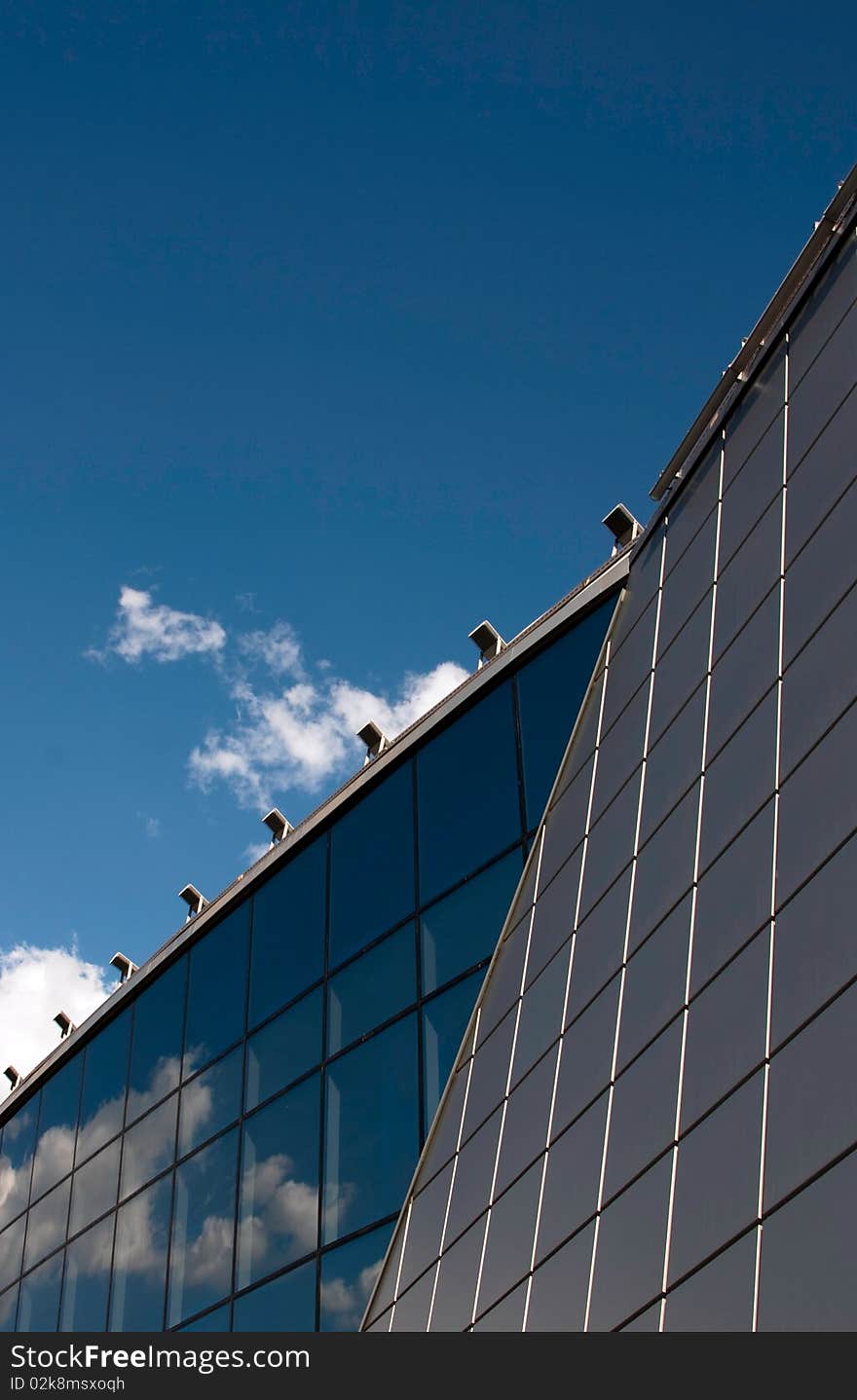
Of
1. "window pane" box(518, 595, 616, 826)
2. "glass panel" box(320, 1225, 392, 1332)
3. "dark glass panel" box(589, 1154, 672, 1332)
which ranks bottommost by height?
"dark glass panel" box(589, 1154, 672, 1332)

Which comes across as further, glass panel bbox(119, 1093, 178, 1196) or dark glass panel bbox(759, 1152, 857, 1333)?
glass panel bbox(119, 1093, 178, 1196)

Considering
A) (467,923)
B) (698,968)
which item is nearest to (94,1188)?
(467,923)

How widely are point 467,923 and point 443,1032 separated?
1372 mm

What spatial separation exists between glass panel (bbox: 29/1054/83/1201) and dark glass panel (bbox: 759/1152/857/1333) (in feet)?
66.5

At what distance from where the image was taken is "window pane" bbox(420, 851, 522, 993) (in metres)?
16.6

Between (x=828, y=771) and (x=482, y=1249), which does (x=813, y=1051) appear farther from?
(x=482, y=1249)

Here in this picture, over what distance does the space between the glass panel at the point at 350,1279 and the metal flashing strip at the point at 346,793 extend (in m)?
6.82

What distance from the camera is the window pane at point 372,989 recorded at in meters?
17.9

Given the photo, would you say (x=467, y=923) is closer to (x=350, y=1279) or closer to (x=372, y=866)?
(x=372, y=866)

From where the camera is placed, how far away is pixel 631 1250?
9.27m

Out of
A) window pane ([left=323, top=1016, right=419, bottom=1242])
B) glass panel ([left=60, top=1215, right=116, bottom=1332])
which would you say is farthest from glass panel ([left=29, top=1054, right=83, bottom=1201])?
window pane ([left=323, top=1016, right=419, bottom=1242])

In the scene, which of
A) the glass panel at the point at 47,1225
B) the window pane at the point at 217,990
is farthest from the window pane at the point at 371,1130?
the glass panel at the point at 47,1225

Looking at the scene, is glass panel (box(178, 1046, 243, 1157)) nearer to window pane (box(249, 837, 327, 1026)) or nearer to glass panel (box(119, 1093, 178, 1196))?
glass panel (box(119, 1093, 178, 1196))

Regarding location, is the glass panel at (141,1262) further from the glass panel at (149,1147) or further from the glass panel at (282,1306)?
the glass panel at (282,1306)
